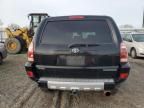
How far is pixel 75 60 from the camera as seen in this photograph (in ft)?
14.1

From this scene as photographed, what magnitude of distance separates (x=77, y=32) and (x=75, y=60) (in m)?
0.60

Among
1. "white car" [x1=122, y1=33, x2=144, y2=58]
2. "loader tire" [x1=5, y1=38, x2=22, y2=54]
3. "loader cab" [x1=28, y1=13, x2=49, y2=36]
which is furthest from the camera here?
"loader cab" [x1=28, y1=13, x2=49, y2=36]

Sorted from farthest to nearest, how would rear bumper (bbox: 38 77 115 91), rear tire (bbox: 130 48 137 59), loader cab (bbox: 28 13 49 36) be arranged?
loader cab (bbox: 28 13 49 36) → rear tire (bbox: 130 48 137 59) → rear bumper (bbox: 38 77 115 91)

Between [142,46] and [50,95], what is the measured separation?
839 cm

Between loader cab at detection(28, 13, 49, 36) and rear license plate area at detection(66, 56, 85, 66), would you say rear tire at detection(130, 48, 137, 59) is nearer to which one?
loader cab at detection(28, 13, 49, 36)

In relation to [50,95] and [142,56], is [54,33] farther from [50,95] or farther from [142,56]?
[142,56]

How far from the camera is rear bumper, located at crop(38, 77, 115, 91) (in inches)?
166

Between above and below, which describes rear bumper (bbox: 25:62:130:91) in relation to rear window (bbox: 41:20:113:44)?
below

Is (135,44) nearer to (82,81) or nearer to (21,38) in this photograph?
(21,38)

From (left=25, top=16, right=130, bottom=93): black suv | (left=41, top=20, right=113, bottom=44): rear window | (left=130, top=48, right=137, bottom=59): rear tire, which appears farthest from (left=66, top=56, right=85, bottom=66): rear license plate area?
(left=130, top=48, right=137, bottom=59): rear tire

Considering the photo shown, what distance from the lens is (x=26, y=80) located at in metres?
6.91

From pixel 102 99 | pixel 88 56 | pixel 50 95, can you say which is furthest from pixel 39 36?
pixel 102 99

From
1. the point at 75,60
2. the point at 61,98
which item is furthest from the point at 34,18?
the point at 75,60

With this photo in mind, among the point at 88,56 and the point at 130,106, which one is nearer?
the point at 88,56
